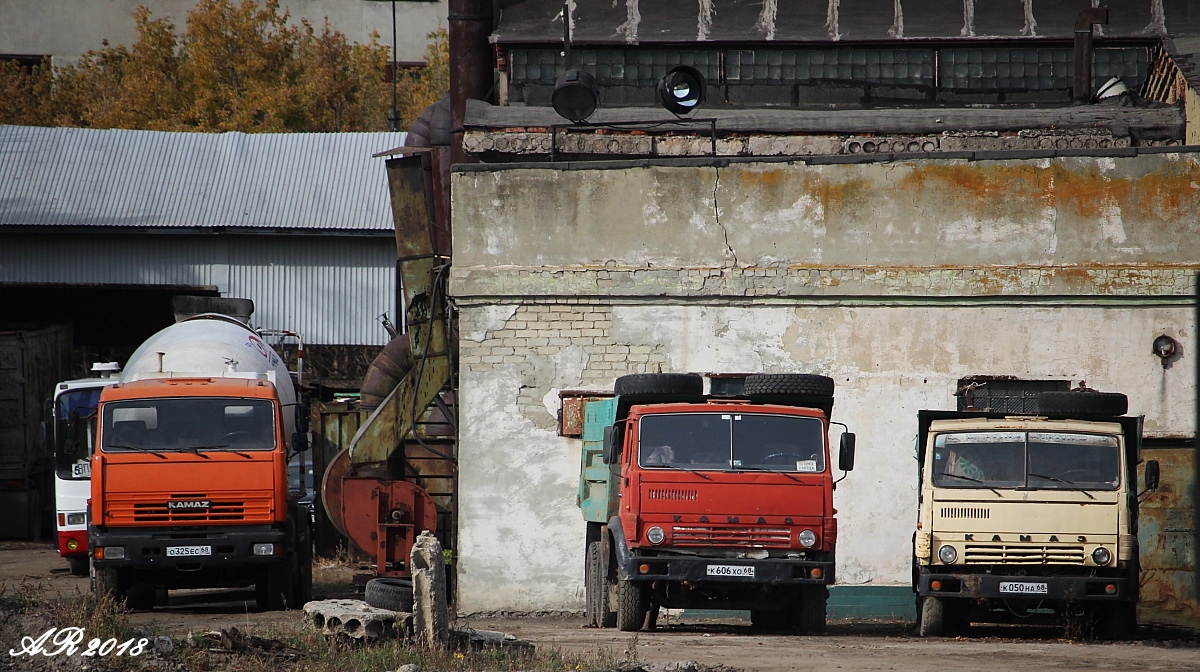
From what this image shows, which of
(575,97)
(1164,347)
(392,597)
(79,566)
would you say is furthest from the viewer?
(79,566)

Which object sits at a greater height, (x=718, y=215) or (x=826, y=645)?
(x=718, y=215)

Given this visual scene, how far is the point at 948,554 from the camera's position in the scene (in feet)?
40.7

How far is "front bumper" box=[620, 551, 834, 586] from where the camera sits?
11969mm

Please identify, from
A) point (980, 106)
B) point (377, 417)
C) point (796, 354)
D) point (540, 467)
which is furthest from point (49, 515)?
point (980, 106)

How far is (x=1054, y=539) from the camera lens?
485 inches

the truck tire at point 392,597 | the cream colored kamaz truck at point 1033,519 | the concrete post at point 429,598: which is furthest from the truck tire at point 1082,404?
Result: the truck tire at point 392,597

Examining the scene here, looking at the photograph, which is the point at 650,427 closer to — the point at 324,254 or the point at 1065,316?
the point at 1065,316

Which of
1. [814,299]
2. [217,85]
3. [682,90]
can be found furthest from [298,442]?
[217,85]

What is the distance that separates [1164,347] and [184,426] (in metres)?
11.0

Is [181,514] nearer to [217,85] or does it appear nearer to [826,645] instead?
[826,645]

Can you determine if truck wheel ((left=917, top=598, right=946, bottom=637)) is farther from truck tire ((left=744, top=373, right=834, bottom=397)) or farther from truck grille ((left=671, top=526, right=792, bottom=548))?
truck tire ((left=744, top=373, right=834, bottom=397))

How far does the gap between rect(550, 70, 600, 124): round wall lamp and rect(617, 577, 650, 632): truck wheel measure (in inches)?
282

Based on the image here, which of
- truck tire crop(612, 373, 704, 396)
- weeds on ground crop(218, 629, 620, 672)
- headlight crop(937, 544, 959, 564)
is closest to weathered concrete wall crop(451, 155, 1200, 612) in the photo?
truck tire crop(612, 373, 704, 396)

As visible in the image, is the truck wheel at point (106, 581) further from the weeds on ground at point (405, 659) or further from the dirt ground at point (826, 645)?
the weeds on ground at point (405, 659)
